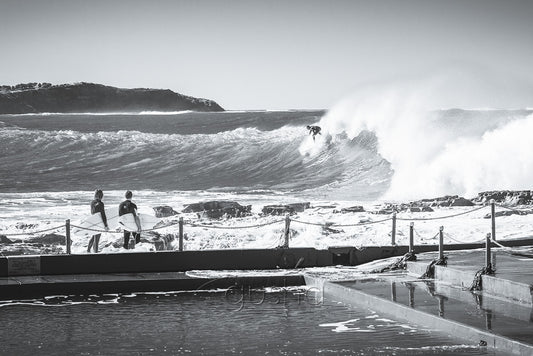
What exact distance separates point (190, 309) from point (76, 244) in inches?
328

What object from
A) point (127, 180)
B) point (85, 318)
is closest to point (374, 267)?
point (85, 318)

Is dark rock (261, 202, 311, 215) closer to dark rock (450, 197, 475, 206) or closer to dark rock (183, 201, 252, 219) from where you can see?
dark rock (183, 201, 252, 219)

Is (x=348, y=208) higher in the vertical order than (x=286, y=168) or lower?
lower

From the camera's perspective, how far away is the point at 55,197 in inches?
1495

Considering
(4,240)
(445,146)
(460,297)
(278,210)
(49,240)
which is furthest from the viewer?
(445,146)

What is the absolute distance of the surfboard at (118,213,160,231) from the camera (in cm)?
1617

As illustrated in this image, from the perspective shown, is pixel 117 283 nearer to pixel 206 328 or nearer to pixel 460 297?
pixel 206 328

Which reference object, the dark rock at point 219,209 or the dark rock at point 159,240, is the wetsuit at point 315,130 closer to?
the dark rock at point 219,209

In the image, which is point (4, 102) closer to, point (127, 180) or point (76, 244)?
point (127, 180)

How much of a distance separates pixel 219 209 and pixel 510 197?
9.12 meters

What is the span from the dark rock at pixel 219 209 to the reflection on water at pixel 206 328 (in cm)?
1265

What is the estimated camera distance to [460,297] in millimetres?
11672

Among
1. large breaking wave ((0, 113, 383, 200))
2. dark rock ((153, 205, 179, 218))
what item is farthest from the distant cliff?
dark rock ((153, 205, 179, 218))

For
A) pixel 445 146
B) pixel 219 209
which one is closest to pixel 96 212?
pixel 219 209
